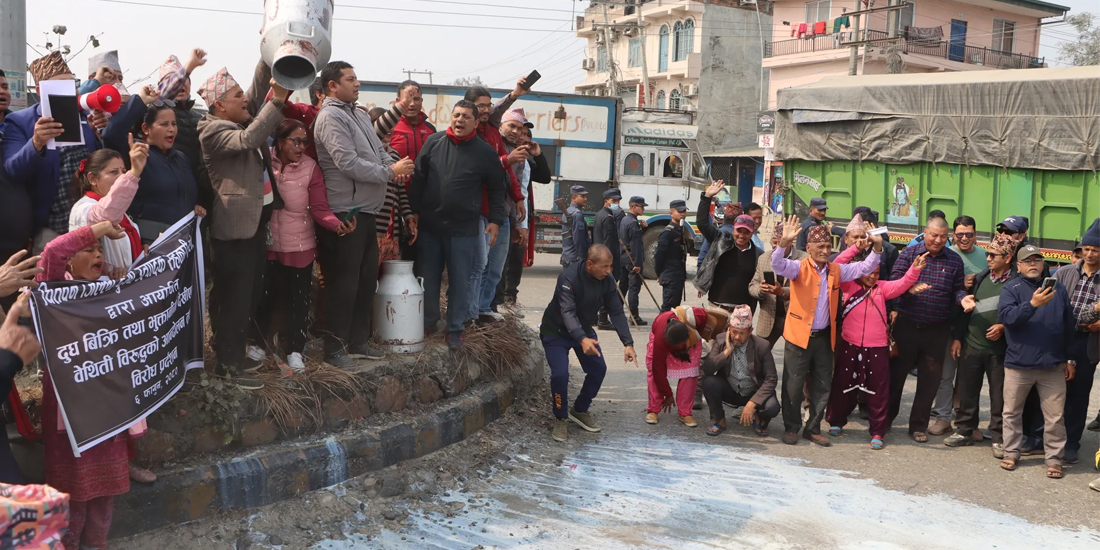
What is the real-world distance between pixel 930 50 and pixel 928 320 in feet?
→ 118

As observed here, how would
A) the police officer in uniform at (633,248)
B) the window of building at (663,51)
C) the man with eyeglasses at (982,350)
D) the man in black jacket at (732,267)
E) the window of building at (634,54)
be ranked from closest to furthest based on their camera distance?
the man with eyeglasses at (982,350)
the man in black jacket at (732,267)
the police officer in uniform at (633,248)
the window of building at (663,51)
the window of building at (634,54)

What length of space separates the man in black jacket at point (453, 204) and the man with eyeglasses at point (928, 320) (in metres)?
3.29

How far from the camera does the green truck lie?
11.8m

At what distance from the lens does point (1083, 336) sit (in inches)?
262

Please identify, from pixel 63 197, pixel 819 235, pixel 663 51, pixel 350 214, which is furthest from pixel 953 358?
pixel 663 51

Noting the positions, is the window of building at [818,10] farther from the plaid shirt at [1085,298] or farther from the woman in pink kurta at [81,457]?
the woman in pink kurta at [81,457]

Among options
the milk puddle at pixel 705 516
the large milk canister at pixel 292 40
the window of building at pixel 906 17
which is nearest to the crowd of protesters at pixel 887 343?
the milk puddle at pixel 705 516

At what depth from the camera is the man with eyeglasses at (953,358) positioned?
23.9ft

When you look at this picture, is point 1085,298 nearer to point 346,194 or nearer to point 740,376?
point 740,376

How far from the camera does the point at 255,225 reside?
4.99m

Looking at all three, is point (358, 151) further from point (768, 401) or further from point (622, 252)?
point (622, 252)

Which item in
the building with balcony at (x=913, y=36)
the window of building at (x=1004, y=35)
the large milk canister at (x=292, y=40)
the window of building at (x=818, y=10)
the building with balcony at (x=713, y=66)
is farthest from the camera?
the building with balcony at (x=713, y=66)

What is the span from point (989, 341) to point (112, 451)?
5.89m

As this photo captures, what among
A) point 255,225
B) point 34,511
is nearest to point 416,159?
point 255,225
